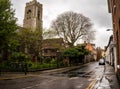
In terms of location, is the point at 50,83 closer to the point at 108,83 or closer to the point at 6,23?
the point at 108,83

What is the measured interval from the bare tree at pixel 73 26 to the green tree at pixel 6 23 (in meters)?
33.3

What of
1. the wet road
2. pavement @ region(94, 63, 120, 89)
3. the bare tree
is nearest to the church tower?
the bare tree

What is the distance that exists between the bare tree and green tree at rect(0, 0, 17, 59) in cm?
3328

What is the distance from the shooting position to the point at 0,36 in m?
25.6

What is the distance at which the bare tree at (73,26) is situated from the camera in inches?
2362

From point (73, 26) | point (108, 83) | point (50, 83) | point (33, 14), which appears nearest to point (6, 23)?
point (50, 83)

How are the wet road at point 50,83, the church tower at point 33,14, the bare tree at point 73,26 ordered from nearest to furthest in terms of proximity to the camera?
the wet road at point 50,83 → the bare tree at point 73,26 → the church tower at point 33,14

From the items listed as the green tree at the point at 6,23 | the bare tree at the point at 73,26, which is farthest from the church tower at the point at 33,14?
the green tree at the point at 6,23

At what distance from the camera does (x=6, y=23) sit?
85.4 ft

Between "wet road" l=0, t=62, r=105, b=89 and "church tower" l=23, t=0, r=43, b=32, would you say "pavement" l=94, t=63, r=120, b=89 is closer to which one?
"wet road" l=0, t=62, r=105, b=89

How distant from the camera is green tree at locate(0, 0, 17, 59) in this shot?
25519 mm

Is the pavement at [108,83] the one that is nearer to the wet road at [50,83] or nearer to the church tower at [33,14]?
the wet road at [50,83]

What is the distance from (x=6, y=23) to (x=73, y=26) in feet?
117

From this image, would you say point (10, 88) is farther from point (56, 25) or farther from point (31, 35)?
point (56, 25)
